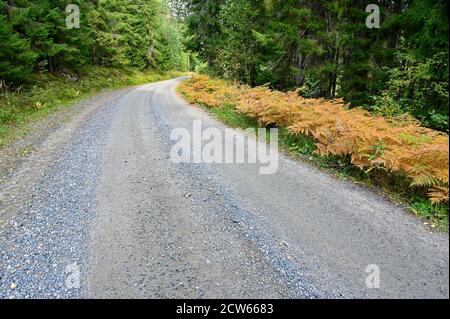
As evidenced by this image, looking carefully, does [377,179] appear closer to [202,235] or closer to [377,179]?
[377,179]

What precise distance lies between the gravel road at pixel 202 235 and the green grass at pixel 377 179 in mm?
242

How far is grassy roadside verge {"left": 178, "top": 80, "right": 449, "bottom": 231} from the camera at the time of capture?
408 cm

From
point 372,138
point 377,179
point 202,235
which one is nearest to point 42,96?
point 202,235

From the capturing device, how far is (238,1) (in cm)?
1630

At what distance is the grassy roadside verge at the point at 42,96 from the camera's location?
10.7m

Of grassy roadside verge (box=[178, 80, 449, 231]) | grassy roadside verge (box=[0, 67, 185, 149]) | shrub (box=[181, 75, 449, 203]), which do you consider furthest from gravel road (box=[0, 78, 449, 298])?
grassy roadside verge (box=[0, 67, 185, 149])

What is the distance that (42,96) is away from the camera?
14945 millimetres

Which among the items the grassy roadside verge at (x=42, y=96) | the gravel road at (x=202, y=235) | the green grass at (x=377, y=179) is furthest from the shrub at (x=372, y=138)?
the grassy roadside verge at (x=42, y=96)

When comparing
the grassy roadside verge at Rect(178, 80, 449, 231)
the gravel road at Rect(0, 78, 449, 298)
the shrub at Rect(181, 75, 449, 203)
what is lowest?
the gravel road at Rect(0, 78, 449, 298)

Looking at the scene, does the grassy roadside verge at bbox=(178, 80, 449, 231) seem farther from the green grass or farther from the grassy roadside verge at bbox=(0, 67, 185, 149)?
the grassy roadside verge at bbox=(0, 67, 185, 149)

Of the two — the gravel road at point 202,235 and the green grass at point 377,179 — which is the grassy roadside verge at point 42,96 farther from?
the green grass at point 377,179

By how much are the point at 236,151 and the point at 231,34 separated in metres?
12.0
